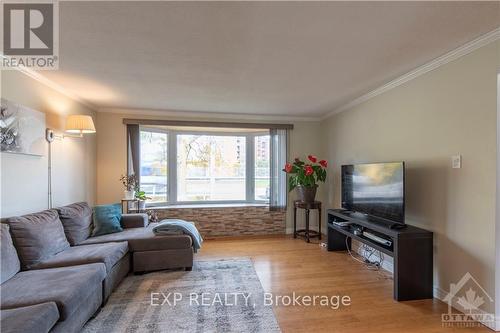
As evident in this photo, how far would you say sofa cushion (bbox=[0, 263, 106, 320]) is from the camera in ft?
5.50

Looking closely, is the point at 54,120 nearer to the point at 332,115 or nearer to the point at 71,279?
the point at 71,279

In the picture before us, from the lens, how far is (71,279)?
195 centimetres

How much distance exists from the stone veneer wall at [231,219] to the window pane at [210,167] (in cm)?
54

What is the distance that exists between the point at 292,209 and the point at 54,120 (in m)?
4.12

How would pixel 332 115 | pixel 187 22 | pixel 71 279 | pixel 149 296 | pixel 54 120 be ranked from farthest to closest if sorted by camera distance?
pixel 332 115, pixel 54 120, pixel 149 296, pixel 71 279, pixel 187 22

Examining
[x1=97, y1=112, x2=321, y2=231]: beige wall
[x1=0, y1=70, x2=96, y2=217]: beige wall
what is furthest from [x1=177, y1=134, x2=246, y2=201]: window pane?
[x1=0, y1=70, x2=96, y2=217]: beige wall

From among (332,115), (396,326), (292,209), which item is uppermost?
(332,115)

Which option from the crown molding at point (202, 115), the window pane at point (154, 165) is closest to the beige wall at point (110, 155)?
the crown molding at point (202, 115)

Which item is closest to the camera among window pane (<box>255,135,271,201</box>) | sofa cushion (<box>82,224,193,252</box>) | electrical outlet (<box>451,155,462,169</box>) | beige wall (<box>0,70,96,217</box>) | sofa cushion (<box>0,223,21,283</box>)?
sofa cushion (<box>0,223,21,283</box>)

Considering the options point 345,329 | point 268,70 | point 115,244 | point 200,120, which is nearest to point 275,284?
point 345,329

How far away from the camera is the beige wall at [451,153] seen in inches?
82.6

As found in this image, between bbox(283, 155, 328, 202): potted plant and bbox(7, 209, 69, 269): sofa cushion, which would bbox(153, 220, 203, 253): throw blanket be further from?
bbox(283, 155, 328, 202): potted plant

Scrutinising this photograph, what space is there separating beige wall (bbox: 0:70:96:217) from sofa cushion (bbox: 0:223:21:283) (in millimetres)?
385

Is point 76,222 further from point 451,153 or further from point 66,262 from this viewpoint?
point 451,153
